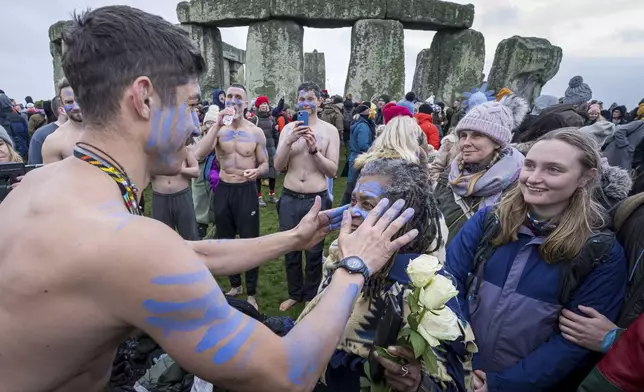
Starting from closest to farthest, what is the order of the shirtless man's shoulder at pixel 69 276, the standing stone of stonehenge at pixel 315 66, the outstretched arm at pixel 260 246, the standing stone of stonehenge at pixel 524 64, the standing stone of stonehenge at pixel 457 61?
the shirtless man's shoulder at pixel 69 276
the outstretched arm at pixel 260 246
the standing stone of stonehenge at pixel 524 64
the standing stone of stonehenge at pixel 457 61
the standing stone of stonehenge at pixel 315 66

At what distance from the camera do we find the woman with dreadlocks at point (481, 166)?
279 cm

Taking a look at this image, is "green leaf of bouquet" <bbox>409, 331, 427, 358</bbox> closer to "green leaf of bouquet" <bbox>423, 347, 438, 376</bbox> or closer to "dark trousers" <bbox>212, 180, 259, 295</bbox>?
"green leaf of bouquet" <bbox>423, 347, 438, 376</bbox>

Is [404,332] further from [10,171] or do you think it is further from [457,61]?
[457,61]

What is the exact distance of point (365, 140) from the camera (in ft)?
22.4

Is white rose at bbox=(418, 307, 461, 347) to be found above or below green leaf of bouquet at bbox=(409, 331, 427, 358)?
above

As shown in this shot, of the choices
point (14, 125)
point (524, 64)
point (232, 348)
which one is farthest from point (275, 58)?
point (232, 348)

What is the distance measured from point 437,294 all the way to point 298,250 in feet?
3.17

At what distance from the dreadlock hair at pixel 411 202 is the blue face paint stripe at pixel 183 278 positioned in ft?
2.95

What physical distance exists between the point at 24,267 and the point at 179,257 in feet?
1.34

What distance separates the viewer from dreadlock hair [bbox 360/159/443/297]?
1705 mm

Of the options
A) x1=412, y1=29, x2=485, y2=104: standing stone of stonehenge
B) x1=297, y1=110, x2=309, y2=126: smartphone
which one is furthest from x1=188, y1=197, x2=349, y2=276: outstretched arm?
x1=412, y1=29, x2=485, y2=104: standing stone of stonehenge

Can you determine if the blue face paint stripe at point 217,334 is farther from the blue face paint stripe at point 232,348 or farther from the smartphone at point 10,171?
the smartphone at point 10,171

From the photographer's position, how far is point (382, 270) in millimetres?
1696

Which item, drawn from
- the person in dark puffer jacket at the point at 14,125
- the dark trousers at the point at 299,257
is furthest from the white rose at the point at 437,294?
the person in dark puffer jacket at the point at 14,125
